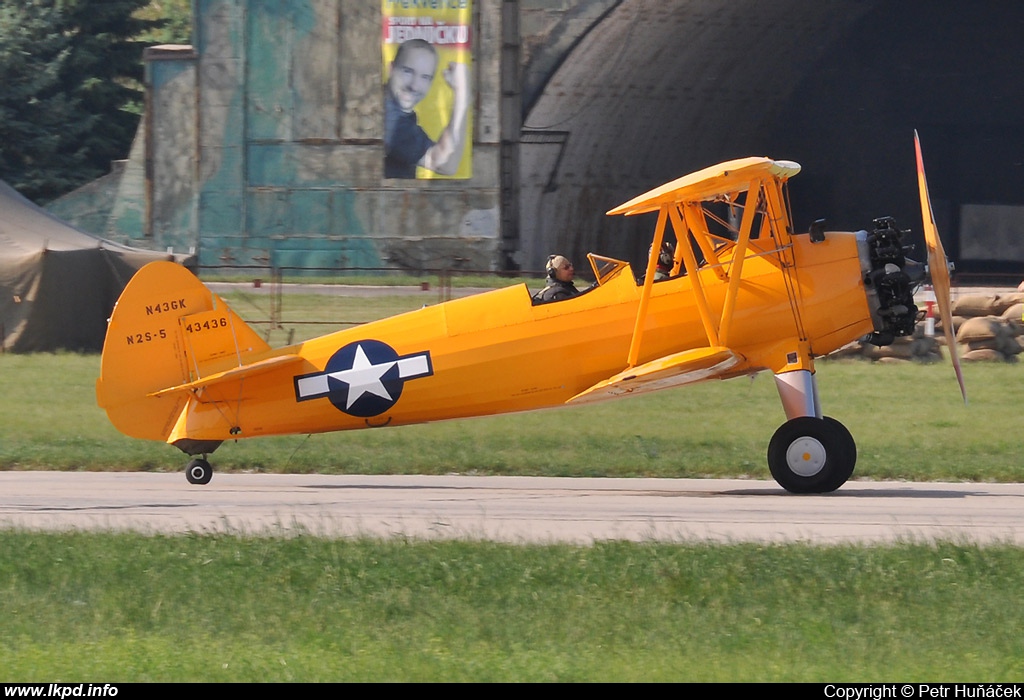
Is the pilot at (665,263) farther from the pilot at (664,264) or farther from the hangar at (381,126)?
the hangar at (381,126)

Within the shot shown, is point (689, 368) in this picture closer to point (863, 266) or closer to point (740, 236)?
point (740, 236)

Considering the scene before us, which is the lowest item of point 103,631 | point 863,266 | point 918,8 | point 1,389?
point 1,389

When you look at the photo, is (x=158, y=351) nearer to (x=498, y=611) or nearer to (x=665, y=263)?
(x=665, y=263)

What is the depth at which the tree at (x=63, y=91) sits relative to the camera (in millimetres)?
41594

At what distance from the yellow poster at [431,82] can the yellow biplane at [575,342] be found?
20.0m

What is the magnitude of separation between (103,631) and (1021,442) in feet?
36.6

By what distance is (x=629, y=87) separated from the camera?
35.6 metres

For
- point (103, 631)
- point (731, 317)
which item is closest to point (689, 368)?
point (731, 317)

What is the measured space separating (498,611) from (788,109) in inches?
1532

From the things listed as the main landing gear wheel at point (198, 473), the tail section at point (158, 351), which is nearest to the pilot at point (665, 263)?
the tail section at point (158, 351)

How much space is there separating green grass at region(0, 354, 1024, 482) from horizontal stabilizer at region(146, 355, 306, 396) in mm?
1795

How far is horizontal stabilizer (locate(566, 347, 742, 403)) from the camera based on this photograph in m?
11.3

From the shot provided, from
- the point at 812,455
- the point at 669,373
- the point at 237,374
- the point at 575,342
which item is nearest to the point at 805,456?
the point at 812,455
